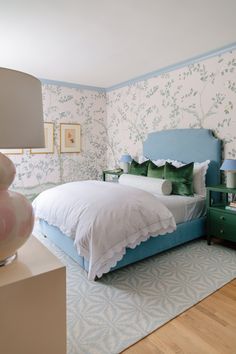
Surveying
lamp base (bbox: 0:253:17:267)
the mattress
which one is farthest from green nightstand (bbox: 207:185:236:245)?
lamp base (bbox: 0:253:17:267)

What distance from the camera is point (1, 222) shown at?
853 millimetres

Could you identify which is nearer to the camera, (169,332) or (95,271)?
(169,332)

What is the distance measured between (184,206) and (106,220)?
3.95ft

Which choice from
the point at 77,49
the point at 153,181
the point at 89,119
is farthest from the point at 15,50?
the point at 153,181

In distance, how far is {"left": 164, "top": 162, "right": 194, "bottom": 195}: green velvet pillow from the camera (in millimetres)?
3223

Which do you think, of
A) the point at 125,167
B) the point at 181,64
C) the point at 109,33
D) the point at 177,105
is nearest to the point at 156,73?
the point at 181,64

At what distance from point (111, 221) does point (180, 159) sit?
1.98 m

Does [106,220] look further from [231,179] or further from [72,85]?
[72,85]

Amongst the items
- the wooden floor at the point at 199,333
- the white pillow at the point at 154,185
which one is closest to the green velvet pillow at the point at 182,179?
the white pillow at the point at 154,185

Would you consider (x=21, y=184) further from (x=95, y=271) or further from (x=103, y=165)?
(x=95, y=271)

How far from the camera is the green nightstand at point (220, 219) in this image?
2.84 meters

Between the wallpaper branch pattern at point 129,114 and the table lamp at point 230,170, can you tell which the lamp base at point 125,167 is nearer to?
the wallpaper branch pattern at point 129,114

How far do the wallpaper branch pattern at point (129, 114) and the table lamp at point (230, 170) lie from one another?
385mm

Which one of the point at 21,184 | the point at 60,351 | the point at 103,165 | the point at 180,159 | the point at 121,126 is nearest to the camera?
the point at 60,351
